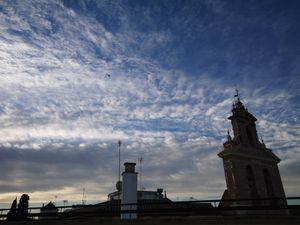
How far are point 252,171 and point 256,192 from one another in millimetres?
2574

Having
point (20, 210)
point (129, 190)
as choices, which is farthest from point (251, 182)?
point (20, 210)

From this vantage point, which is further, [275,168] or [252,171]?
[275,168]

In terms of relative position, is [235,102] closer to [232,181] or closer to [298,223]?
[232,181]

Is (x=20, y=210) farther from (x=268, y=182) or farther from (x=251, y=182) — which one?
(x=268, y=182)

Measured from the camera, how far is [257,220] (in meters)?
8.32

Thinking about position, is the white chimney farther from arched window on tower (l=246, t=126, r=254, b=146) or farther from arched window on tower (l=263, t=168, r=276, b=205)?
arched window on tower (l=263, t=168, r=276, b=205)

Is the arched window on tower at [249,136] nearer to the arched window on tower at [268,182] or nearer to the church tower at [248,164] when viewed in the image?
the church tower at [248,164]

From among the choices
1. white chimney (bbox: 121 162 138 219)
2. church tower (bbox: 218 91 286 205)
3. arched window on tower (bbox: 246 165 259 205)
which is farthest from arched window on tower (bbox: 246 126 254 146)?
white chimney (bbox: 121 162 138 219)

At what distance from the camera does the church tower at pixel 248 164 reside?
95.0ft

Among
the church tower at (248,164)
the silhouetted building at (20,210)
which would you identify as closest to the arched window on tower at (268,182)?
the church tower at (248,164)

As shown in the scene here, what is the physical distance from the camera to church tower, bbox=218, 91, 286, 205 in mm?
28953

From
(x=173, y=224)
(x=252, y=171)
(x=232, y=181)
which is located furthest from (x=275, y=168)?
(x=173, y=224)

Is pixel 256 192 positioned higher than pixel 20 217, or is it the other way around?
pixel 256 192

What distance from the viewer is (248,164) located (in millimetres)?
30750
